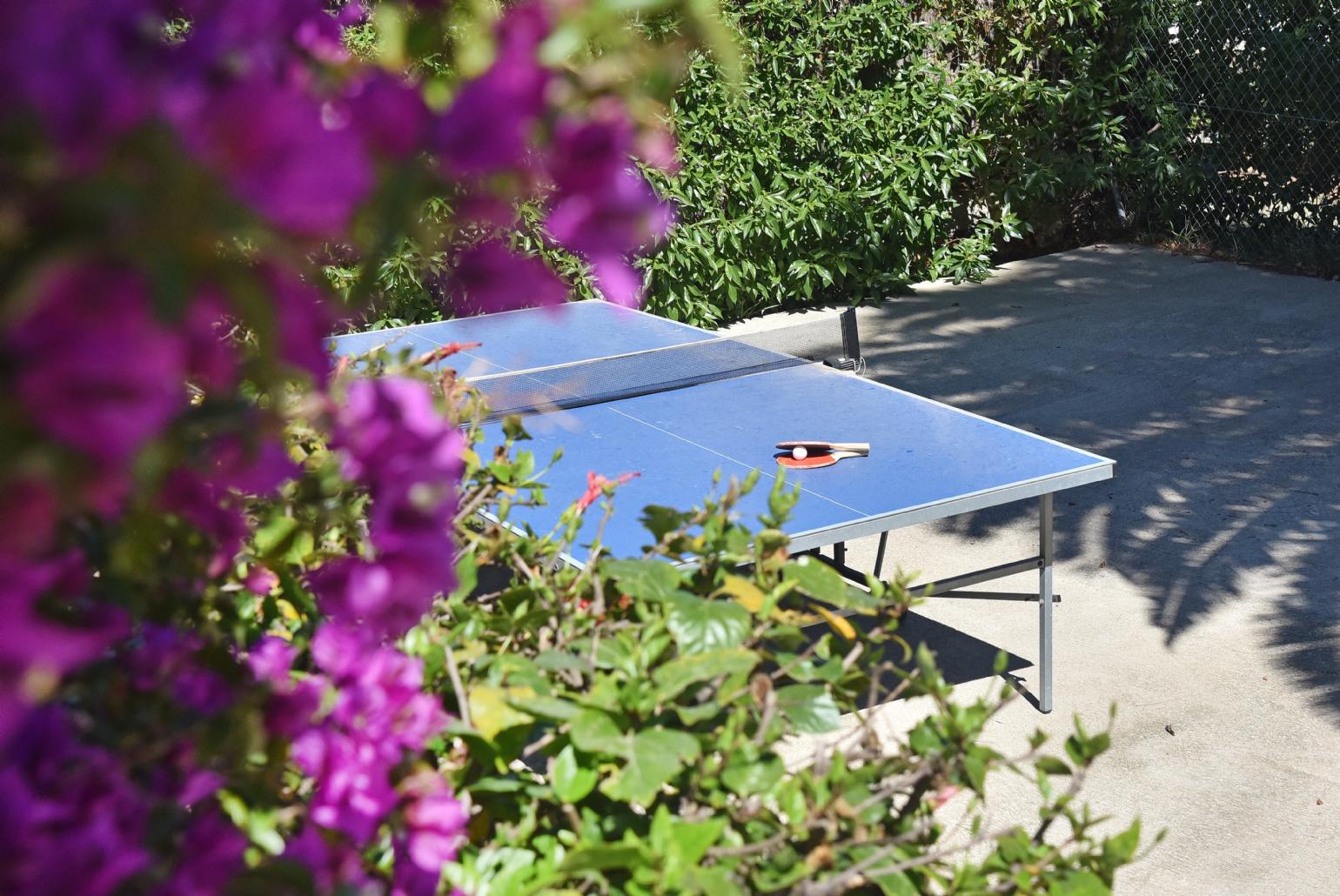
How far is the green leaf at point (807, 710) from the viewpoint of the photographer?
4.50ft

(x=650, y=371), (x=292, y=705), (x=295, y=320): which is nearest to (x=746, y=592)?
(x=292, y=705)

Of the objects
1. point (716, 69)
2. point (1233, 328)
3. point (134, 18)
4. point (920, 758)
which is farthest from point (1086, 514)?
point (134, 18)

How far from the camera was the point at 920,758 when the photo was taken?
137 centimetres

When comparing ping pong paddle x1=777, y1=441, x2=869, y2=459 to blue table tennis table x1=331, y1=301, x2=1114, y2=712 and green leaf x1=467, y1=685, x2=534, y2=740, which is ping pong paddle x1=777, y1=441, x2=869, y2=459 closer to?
blue table tennis table x1=331, y1=301, x2=1114, y2=712

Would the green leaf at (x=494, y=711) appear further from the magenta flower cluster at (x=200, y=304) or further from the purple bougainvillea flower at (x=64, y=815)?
the purple bougainvillea flower at (x=64, y=815)

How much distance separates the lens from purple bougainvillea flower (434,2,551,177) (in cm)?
53

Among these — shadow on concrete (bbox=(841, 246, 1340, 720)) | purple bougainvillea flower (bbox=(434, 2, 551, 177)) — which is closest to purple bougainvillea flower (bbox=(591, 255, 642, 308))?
purple bougainvillea flower (bbox=(434, 2, 551, 177))

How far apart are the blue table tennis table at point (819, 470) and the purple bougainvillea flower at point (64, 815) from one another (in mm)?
2289

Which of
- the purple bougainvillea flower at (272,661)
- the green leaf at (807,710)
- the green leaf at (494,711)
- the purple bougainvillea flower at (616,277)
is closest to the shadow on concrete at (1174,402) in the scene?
the green leaf at (807,710)

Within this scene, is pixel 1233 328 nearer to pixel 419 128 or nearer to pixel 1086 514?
pixel 1086 514

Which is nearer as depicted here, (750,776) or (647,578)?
(750,776)

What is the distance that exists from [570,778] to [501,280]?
773 millimetres

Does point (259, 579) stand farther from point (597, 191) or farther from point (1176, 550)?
point (1176, 550)

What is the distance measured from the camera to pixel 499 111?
1.75 feet
